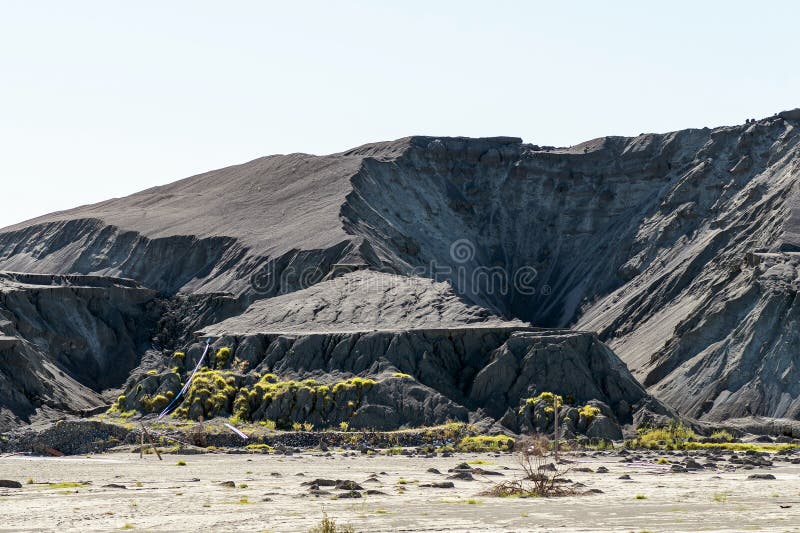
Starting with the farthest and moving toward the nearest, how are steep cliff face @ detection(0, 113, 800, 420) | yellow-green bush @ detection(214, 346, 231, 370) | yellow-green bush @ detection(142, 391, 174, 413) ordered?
steep cliff face @ detection(0, 113, 800, 420) → yellow-green bush @ detection(214, 346, 231, 370) → yellow-green bush @ detection(142, 391, 174, 413)

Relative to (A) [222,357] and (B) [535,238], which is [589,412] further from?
(B) [535,238]

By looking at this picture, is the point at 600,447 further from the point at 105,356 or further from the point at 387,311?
the point at 105,356

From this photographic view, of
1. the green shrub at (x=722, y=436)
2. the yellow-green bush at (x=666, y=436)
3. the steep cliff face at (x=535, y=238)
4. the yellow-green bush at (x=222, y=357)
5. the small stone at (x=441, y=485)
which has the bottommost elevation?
the green shrub at (x=722, y=436)

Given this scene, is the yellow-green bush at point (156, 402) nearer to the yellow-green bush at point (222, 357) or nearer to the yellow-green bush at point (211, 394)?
the yellow-green bush at point (211, 394)

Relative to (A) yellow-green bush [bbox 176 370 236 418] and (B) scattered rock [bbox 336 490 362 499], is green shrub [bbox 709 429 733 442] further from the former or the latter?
(B) scattered rock [bbox 336 490 362 499]

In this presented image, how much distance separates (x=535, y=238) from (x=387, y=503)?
87.4 meters

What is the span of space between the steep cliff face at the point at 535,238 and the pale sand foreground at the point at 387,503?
29.6 m

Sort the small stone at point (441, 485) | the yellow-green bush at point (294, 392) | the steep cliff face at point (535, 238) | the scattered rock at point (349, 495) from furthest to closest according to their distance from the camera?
the steep cliff face at point (535, 238) → the yellow-green bush at point (294, 392) → the small stone at point (441, 485) → the scattered rock at point (349, 495)

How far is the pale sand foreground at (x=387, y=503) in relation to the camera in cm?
3384

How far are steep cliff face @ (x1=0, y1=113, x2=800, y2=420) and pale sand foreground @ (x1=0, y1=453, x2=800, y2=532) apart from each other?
2955cm

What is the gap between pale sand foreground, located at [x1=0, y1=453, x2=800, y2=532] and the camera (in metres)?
33.8

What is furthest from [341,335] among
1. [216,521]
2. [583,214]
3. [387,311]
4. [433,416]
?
[583,214]

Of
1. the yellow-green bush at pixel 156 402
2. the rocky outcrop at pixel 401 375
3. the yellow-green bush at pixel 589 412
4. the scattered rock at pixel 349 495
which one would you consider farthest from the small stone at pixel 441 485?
the yellow-green bush at pixel 156 402

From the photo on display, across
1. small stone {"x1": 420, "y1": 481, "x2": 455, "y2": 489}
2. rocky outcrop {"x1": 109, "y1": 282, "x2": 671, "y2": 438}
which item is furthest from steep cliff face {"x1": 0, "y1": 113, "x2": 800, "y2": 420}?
small stone {"x1": 420, "y1": 481, "x2": 455, "y2": 489}
